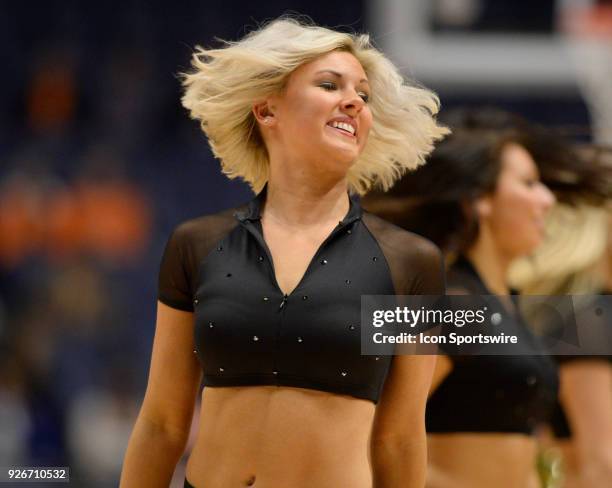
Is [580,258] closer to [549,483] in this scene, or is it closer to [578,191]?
[578,191]

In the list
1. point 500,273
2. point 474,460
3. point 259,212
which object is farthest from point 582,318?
point 259,212

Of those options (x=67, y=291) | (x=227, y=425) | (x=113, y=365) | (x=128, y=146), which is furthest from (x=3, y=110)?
(x=227, y=425)

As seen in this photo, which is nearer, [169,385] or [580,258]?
[169,385]

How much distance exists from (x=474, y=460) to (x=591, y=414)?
2.96ft

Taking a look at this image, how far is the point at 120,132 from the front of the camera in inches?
419

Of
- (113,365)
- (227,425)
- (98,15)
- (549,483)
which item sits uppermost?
(227,425)

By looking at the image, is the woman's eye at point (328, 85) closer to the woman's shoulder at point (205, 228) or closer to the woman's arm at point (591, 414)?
the woman's shoulder at point (205, 228)

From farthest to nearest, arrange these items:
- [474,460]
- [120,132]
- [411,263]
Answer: [120,132], [474,460], [411,263]

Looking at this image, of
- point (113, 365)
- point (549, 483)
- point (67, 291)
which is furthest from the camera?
point (67, 291)

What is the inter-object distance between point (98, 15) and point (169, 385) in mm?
8822

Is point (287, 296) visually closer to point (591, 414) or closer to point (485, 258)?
point (485, 258)

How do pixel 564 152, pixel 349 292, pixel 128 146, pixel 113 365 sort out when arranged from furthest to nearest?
pixel 128 146 < pixel 113 365 < pixel 564 152 < pixel 349 292

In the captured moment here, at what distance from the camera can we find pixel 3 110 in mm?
10641

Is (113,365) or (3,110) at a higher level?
(3,110)
